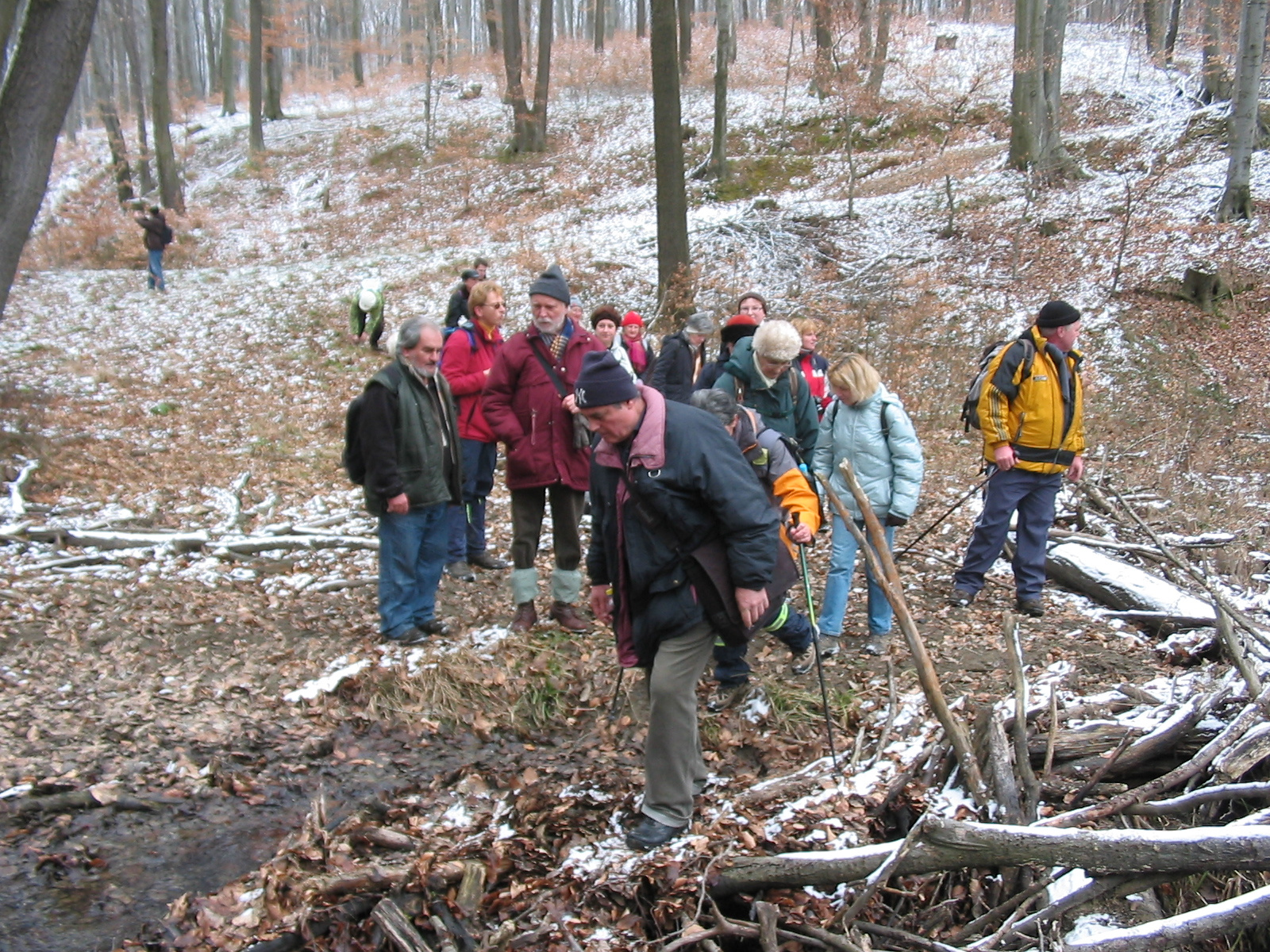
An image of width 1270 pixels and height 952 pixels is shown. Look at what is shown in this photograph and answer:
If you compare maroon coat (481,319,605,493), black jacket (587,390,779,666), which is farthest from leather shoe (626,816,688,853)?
maroon coat (481,319,605,493)

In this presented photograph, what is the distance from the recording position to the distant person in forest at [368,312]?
1431cm

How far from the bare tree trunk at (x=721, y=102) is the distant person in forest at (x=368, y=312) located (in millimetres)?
9533

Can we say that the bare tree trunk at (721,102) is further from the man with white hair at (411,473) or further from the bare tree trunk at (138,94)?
the bare tree trunk at (138,94)

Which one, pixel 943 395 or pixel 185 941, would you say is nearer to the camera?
pixel 185 941

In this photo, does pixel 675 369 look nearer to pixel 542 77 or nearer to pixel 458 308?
pixel 458 308

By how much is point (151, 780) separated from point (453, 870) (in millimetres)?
1862

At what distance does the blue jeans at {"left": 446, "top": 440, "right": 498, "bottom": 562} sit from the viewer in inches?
274

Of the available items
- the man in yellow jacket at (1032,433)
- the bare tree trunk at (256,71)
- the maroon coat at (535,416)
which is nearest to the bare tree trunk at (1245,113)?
the man in yellow jacket at (1032,433)

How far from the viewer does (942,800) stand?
3.83 meters

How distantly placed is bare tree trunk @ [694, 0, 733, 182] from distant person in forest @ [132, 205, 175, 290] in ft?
40.3

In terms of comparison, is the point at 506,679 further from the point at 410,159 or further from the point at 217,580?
the point at 410,159

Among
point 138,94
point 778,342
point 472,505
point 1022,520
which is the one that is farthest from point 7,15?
point 138,94

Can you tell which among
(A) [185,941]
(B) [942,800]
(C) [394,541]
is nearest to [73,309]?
(C) [394,541]

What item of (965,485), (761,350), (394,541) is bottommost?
(965,485)
